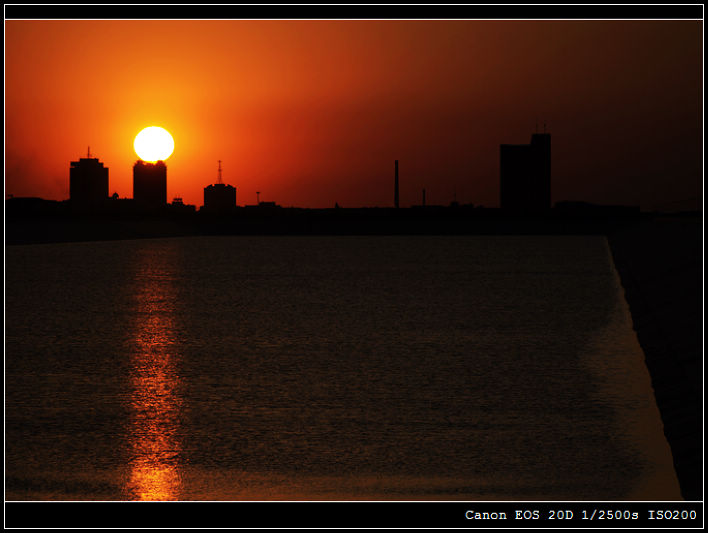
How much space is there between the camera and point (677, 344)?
21.0m

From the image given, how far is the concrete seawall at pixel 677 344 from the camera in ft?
35.9

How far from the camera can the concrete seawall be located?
11.0m

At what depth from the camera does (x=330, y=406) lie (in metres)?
13.4

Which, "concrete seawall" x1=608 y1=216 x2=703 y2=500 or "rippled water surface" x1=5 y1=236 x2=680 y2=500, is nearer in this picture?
"rippled water surface" x1=5 y1=236 x2=680 y2=500

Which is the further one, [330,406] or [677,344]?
[677,344]

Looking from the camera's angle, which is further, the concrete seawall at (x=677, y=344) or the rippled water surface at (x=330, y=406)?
the concrete seawall at (x=677, y=344)

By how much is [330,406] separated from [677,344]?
33.3ft

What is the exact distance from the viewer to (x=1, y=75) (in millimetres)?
9195

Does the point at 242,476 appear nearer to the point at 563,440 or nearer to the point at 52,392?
the point at 563,440

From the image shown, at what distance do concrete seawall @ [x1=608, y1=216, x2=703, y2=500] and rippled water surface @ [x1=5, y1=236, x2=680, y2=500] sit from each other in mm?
237

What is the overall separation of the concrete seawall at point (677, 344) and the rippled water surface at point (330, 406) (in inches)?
9.3
